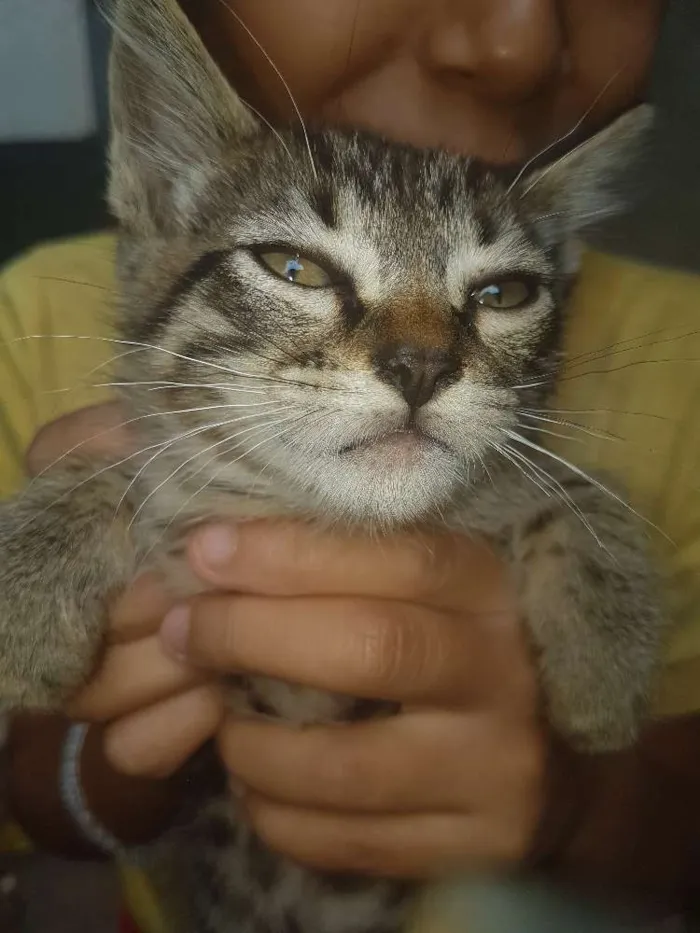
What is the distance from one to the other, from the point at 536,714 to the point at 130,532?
0.26m

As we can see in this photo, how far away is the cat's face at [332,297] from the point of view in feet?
1.51

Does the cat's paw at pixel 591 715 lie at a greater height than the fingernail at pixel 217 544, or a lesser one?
lesser

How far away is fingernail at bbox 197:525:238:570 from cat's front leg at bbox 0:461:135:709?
0.15 ft

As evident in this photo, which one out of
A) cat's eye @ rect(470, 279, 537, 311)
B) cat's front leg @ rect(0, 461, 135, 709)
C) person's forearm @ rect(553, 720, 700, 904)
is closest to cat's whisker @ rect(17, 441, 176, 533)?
cat's front leg @ rect(0, 461, 135, 709)

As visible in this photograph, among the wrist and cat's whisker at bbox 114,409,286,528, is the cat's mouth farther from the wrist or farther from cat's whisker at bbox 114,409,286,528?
the wrist

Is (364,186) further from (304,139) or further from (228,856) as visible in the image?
(228,856)

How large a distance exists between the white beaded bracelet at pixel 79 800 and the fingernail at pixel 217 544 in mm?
118

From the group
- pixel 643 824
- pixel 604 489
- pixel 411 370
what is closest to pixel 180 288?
pixel 411 370

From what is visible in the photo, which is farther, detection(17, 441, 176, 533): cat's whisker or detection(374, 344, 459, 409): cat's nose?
detection(17, 441, 176, 533): cat's whisker

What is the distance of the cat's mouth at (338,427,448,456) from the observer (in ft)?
1.50

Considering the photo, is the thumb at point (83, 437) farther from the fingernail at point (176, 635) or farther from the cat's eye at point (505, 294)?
the cat's eye at point (505, 294)

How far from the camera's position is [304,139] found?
1.77 ft

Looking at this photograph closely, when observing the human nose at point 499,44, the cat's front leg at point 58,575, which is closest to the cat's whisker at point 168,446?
the cat's front leg at point 58,575

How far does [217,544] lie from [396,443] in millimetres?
140
